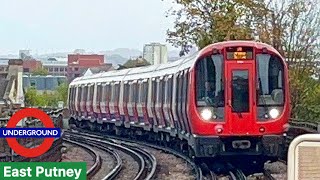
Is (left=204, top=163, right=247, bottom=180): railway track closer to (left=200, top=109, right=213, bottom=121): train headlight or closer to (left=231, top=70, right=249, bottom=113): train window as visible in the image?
(left=200, top=109, right=213, bottom=121): train headlight

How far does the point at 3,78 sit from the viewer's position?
88.7 m

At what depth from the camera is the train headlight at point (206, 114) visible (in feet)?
57.5

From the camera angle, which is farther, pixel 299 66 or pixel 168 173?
pixel 299 66

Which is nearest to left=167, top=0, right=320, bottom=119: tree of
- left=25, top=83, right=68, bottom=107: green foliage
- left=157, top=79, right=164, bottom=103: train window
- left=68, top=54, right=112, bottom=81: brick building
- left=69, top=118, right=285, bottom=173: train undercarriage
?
left=157, top=79, right=164, bottom=103: train window

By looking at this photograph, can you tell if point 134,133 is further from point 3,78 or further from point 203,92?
point 3,78

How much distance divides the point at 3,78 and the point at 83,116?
149 feet

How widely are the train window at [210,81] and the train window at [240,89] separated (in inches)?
10.4

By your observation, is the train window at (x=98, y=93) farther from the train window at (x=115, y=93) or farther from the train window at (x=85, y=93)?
the train window at (x=85, y=93)

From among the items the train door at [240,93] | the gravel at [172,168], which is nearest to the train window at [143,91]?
the gravel at [172,168]

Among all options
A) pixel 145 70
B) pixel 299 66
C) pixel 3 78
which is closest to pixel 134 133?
pixel 145 70

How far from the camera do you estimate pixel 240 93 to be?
17.6 m

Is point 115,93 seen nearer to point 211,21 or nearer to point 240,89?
point 211,21

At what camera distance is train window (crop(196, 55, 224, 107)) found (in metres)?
17.5

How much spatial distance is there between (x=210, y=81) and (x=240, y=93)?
68 centimetres
